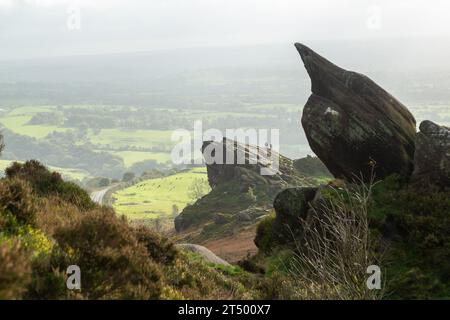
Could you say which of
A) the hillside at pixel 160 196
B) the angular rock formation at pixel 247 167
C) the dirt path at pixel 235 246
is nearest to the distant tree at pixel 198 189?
the hillside at pixel 160 196

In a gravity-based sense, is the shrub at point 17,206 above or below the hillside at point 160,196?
above

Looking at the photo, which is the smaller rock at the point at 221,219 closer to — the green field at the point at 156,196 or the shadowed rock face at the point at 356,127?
the shadowed rock face at the point at 356,127

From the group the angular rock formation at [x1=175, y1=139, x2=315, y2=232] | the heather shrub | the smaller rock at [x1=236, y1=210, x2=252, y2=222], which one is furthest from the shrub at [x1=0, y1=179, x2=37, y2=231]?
the angular rock formation at [x1=175, y1=139, x2=315, y2=232]

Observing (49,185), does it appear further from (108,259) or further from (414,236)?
(414,236)

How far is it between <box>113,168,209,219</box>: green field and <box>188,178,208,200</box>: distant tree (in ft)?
3.89

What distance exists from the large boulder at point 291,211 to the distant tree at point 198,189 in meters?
102

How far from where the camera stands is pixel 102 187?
549 feet

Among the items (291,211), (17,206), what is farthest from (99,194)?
(17,206)

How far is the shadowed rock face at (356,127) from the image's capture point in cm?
2475

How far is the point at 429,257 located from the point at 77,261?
13.8m

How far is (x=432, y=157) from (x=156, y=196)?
4779 inches
